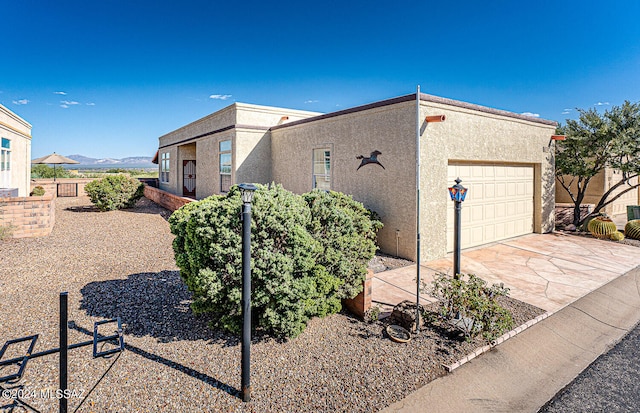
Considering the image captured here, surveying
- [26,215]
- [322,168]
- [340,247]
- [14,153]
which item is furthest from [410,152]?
[14,153]

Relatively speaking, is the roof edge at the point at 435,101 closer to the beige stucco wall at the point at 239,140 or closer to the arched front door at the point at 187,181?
the beige stucco wall at the point at 239,140

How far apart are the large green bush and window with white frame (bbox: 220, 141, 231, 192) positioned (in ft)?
29.9

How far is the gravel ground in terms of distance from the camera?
2.79 meters

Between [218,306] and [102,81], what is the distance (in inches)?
952

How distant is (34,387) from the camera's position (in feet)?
9.39

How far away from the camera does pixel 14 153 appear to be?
15.6 metres

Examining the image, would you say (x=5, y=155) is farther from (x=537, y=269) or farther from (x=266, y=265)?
(x=537, y=269)

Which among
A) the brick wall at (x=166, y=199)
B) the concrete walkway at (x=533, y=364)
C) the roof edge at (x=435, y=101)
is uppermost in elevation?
the roof edge at (x=435, y=101)

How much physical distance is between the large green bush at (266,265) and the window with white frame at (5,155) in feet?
52.8

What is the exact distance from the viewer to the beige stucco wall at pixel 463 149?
748 centimetres

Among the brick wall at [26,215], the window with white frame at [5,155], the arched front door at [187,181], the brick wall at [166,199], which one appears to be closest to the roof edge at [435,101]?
the brick wall at [166,199]

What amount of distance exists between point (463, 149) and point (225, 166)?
9.11 m

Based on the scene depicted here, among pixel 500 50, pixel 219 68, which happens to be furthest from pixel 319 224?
pixel 219 68

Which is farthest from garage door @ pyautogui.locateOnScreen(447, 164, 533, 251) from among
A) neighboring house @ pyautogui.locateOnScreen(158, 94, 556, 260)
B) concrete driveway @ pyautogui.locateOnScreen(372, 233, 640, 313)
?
concrete driveway @ pyautogui.locateOnScreen(372, 233, 640, 313)
